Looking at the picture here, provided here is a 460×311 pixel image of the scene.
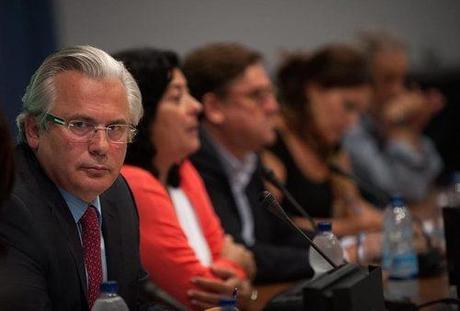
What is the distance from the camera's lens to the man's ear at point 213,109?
3631 mm

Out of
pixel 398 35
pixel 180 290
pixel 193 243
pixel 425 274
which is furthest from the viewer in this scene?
pixel 398 35

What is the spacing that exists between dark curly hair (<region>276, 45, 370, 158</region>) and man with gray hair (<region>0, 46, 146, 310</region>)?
2224 millimetres

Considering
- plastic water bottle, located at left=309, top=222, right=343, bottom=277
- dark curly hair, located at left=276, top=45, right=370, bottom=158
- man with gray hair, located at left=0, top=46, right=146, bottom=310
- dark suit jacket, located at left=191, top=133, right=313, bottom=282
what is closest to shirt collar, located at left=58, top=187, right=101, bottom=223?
man with gray hair, located at left=0, top=46, right=146, bottom=310

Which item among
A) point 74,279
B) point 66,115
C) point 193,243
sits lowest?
point 193,243

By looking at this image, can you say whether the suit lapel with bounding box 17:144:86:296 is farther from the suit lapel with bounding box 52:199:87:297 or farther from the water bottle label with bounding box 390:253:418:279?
the water bottle label with bounding box 390:253:418:279

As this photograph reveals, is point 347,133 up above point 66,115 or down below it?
below

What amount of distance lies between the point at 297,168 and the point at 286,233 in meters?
0.47

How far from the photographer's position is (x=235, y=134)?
3686 mm

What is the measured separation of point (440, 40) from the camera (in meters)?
6.48

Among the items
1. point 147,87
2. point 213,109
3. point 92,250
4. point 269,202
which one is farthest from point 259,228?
point 92,250

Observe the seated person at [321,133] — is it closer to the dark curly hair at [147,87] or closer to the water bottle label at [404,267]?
the water bottle label at [404,267]

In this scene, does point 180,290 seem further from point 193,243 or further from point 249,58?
point 249,58

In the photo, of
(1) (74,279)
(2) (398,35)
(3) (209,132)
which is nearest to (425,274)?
(3) (209,132)

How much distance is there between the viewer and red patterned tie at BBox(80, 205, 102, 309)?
211 centimetres
